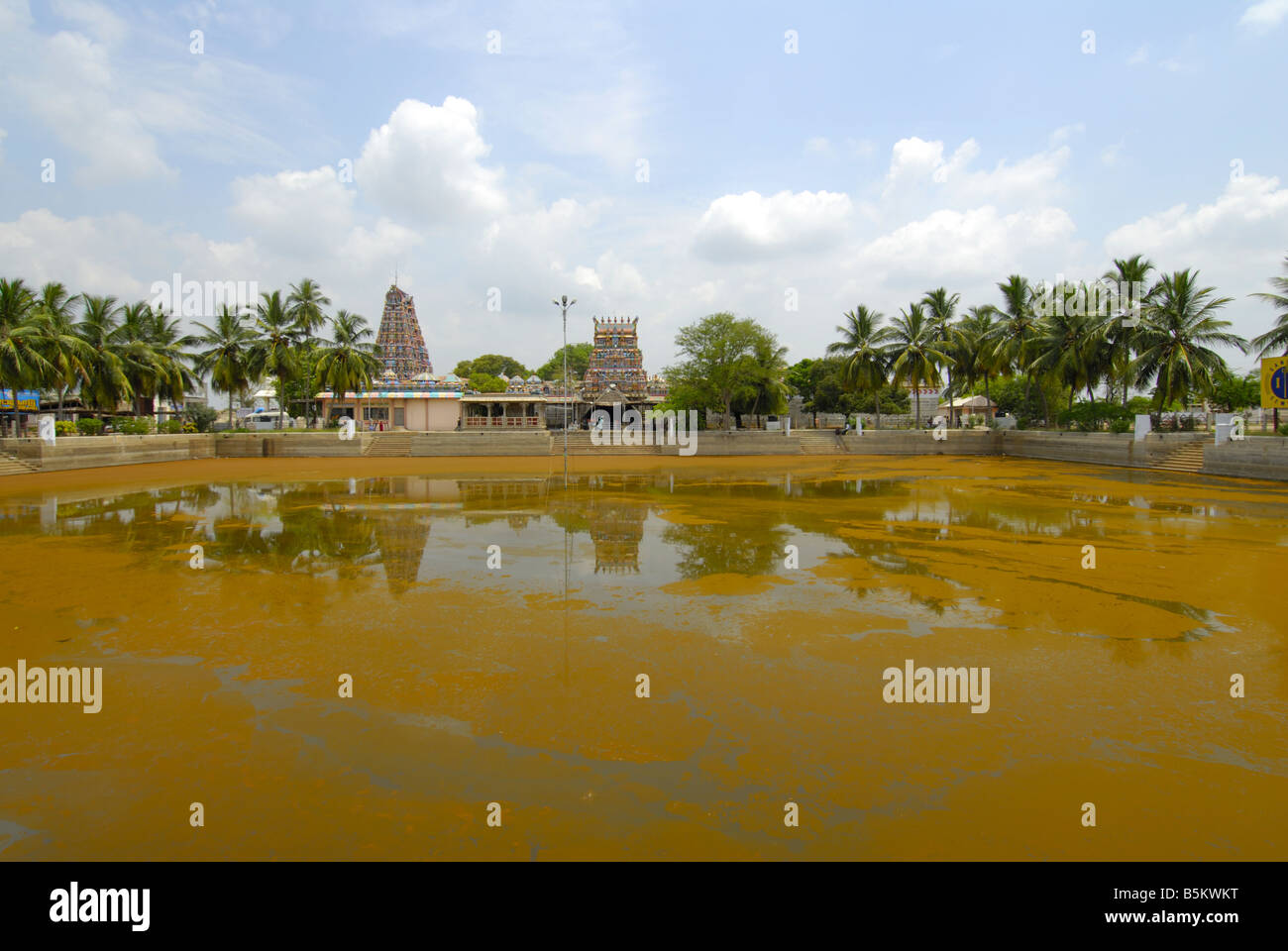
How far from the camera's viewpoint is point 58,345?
31.1 metres

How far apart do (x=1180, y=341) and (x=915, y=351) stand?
1452 cm

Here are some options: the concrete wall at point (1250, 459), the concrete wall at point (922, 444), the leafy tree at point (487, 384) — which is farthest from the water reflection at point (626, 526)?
the leafy tree at point (487, 384)

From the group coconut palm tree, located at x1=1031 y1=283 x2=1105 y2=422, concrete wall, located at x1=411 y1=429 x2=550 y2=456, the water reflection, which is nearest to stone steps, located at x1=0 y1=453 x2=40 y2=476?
the water reflection

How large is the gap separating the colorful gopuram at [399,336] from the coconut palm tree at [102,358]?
27624 millimetres

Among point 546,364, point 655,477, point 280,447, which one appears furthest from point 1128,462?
point 546,364

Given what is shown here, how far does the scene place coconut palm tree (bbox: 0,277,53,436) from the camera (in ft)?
94.6

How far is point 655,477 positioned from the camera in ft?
89.7

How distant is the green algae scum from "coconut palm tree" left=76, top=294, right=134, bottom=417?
2995 cm

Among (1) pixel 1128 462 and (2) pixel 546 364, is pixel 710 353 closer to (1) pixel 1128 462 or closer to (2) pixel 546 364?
Result: (1) pixel 1128 462

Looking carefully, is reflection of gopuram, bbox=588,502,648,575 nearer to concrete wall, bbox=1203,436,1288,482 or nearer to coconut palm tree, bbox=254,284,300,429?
concrete wall, bbox=1203,436,1288,482

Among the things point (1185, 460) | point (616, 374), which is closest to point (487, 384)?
point (616, 374)

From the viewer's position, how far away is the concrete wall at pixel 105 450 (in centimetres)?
2853

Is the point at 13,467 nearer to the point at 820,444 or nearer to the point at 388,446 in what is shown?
the point at 388,446

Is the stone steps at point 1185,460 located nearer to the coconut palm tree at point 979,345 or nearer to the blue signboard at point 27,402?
the coconut palm tree at point 979,345
